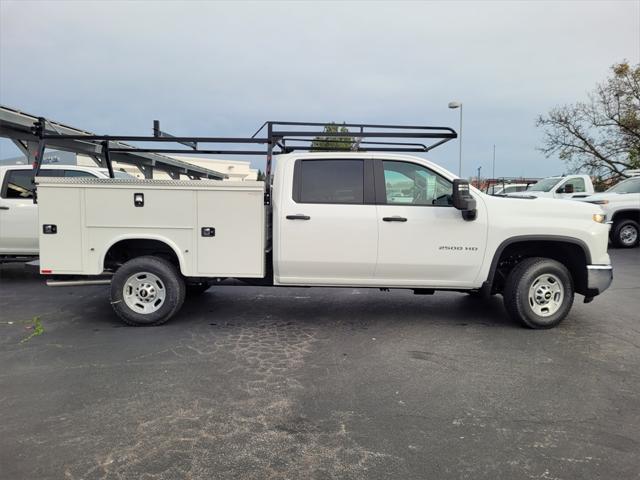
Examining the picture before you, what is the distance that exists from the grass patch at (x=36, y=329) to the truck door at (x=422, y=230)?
392 cm

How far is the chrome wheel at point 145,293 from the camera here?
580 cm

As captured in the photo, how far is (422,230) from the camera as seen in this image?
18.4 ft

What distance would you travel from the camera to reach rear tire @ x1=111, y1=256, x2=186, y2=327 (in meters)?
5.73

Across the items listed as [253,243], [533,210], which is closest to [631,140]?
[533,210]

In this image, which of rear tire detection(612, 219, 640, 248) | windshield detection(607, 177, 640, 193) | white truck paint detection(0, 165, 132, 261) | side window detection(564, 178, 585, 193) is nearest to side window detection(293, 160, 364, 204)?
white truck paint detection(0, 165, 132, 261)

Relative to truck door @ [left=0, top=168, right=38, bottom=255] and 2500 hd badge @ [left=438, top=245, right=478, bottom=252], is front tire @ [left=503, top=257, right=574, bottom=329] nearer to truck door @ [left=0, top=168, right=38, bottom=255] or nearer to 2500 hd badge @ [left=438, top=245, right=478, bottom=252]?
2500 hd badge @ [left=438, top=245, right=478, bottom=252]

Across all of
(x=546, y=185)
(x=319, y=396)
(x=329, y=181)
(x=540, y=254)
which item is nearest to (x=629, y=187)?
(x=546, y=185)

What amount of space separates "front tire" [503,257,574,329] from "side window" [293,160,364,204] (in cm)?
203

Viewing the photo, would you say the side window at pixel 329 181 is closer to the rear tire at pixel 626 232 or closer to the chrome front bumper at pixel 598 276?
the chrome front bumper at pixel 598 276

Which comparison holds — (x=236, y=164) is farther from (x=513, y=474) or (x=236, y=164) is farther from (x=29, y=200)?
(x=513, y=474)

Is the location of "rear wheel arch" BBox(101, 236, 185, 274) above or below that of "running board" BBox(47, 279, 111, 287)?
above

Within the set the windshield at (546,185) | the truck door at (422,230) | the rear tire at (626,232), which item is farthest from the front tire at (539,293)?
the windshield at (546,185)

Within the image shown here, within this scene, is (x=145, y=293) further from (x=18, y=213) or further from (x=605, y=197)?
(x=605, y=197)

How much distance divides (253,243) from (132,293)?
1562mm
